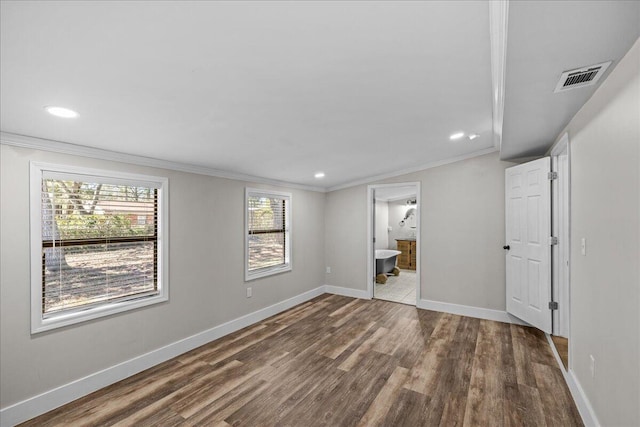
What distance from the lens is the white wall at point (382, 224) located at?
8091 mm

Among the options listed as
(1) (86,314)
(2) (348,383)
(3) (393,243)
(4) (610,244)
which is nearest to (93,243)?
(1) (86,314)

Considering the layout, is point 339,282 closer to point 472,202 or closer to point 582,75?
point 472,202

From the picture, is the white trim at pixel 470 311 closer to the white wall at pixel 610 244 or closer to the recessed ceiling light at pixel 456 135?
the white wall at pixel 610 244

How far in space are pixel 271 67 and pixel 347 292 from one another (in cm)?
453

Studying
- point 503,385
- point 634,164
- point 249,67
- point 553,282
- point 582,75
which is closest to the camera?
point 634,164

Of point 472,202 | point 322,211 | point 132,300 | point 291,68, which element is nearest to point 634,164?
point 291,68

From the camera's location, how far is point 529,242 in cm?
346

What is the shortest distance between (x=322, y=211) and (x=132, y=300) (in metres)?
3.53

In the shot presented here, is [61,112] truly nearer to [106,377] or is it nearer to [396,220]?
[106,377]

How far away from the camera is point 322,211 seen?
18.4 feet

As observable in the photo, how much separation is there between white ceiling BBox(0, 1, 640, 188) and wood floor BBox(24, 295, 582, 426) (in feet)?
6.89

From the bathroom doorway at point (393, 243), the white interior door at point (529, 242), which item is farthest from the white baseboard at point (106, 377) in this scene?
the white interior door at point (529, 242)

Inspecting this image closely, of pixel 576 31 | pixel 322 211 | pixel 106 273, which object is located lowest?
pixel 106 273

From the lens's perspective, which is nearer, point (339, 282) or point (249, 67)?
point (249, 67)
